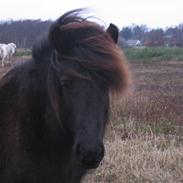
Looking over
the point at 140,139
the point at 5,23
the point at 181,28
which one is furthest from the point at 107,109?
the point at 181,28

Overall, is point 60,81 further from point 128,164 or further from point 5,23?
point 5,23

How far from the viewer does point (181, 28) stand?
56.4m

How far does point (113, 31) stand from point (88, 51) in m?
0.39

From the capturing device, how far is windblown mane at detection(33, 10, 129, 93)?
3.27 metres

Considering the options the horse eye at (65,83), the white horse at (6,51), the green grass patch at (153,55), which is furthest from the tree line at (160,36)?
the horse eye at (65,83)

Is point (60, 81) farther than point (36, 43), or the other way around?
point (36, 43)

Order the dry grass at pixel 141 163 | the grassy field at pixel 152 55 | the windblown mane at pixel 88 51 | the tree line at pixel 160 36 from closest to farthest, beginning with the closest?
the windblown mane at pixel 88 51, the dry grass at pixel 141 163, the grassy field at pixel 152 55, the tree line at pixel 160 36

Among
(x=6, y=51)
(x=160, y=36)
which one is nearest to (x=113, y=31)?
(x=6, y=51)

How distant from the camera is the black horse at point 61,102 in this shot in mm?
3158

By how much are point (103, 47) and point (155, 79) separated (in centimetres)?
1730

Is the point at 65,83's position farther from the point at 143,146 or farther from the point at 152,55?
the point at 152,55

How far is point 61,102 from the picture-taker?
3342 mm

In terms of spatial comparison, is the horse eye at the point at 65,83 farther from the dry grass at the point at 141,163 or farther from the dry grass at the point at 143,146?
the dry grass at the point at 141,163

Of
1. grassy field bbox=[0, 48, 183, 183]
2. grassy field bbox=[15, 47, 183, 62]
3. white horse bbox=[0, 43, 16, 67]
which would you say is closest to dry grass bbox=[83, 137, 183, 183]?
grassy field bbox=[0, 48, 183, 183]
